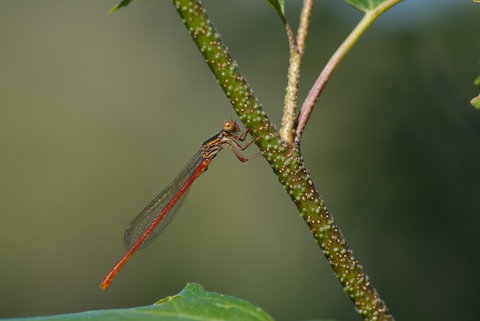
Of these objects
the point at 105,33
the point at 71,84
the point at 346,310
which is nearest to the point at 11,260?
the point at 71,84

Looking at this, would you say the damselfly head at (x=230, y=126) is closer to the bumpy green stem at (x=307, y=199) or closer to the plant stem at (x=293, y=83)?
the plant stem at (x=293, y=83)

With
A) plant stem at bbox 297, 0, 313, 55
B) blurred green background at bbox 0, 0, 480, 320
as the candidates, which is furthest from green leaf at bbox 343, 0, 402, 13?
blurred green background at bbox 0, 0, 480, 320

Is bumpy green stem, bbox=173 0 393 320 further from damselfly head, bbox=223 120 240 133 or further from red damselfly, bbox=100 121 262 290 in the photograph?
red damselfly, bbox=100 121 262 290

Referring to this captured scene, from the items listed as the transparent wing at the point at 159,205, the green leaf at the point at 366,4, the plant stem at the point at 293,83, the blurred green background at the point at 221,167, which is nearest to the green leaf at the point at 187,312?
the plant stem at the point at 293,83

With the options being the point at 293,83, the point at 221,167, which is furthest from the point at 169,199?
the point at 221,167

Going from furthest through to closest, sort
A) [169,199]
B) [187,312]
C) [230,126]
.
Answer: [169,199] → [230,126] → [187,312]

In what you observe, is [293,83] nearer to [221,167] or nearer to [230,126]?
[230,126]

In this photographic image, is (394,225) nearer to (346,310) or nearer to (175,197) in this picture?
(346,310)

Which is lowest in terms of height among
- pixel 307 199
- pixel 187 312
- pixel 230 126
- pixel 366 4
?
pixel 187 312
